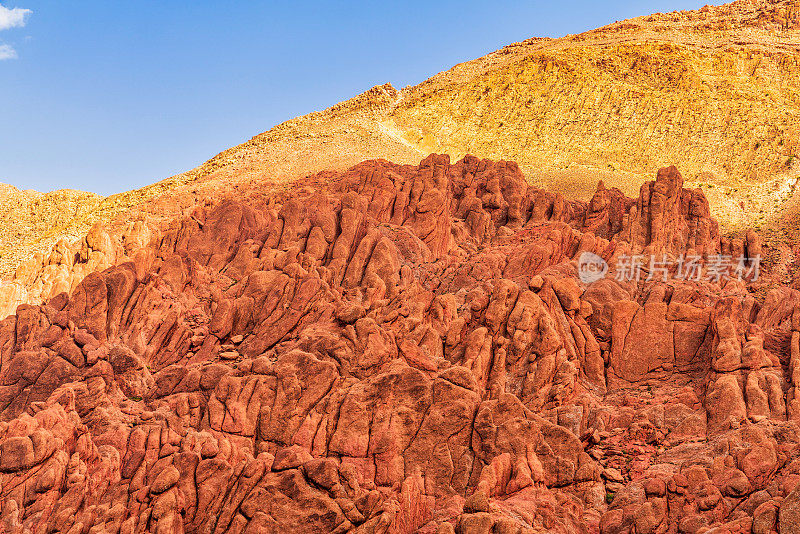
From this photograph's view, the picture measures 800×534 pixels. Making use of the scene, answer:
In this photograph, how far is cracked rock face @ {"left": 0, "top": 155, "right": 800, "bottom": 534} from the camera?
33.2 m

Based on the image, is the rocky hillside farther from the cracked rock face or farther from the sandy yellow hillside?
the cracked rock face

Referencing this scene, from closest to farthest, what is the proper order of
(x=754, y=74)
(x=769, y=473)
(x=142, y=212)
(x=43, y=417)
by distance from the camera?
1. (x=769, y=473)
2. (x=43, y=417)
3. (x=142, y=212)
4. (x=754, y=74)

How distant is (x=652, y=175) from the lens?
296ft

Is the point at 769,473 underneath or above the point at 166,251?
underneath

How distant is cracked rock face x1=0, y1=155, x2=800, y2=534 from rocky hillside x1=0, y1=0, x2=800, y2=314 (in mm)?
22200

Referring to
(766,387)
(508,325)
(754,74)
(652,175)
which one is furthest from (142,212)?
(754,74)

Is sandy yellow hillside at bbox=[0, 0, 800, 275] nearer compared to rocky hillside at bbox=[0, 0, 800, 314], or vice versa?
rocky hillside at bbox=[0, 0, 800, 314]

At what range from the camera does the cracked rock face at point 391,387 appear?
109 ft

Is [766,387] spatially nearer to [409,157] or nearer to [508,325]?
[508,325]

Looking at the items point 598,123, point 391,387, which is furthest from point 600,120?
point 391,387

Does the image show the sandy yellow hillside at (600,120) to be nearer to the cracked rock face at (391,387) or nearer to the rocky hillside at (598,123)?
the rocky hillside at (598,123)

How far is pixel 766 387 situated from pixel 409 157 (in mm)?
54892

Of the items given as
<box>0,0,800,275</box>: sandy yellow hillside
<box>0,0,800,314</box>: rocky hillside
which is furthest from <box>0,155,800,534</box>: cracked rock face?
<box>0,0,800,275</box>: sandy yellow hillside

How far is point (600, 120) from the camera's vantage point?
104438 mm
